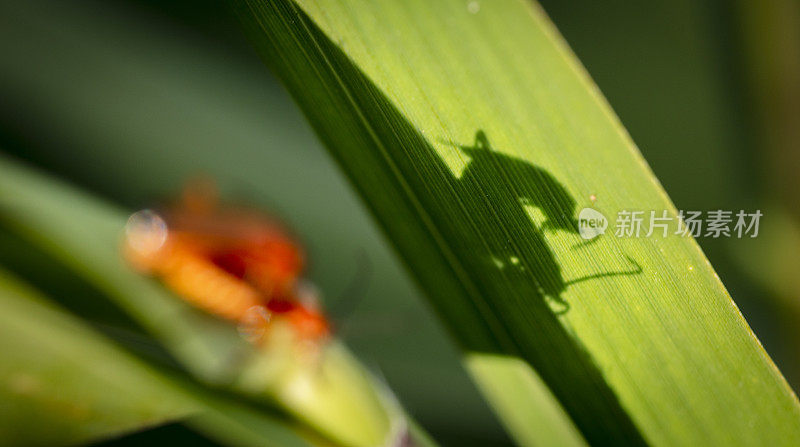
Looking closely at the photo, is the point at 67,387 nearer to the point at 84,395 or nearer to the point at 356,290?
the point at 84,395

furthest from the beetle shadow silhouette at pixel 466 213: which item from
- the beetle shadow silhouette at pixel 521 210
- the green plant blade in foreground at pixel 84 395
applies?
the green plant blade in foreground at pixel 84 395

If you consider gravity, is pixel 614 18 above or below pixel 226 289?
above

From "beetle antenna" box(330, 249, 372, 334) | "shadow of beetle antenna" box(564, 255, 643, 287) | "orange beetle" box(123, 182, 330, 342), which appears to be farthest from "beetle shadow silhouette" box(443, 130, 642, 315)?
"beetle antenna" box(330, 249, 372, 334)

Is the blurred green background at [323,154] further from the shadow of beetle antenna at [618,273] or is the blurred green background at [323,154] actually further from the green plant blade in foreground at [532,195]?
the shadow of beetle antenna at [618,273]

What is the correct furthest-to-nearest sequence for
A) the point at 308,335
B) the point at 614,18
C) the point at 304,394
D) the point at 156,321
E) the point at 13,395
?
the point at 614,18 < the point at 308,335 < the point at 156,321 < the point at 304,394 < the point at 13,395

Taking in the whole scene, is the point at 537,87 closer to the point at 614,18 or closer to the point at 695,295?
the point at 695,295

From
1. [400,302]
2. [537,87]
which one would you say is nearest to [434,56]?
[537,87]

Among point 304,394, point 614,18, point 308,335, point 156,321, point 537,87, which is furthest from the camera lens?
point 614,18

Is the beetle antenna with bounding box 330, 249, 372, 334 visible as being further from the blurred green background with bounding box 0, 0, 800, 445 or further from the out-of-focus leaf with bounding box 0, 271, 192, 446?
the out-of-focus leaf with bounding box 0, 271, 192, 446
